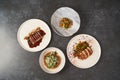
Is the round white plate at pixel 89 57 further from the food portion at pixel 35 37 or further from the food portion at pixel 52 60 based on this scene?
the food portion at pixel 35 37

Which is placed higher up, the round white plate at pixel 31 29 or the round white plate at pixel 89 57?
the round white plate at pixel 31 29

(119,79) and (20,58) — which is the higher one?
(20,58)

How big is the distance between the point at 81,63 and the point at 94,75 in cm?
12

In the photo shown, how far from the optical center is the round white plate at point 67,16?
168 centimetres

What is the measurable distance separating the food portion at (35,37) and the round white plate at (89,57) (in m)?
0.20

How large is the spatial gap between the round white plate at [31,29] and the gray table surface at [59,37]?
0.03 meters

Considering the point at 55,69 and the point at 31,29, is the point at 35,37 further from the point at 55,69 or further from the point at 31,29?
the point at 55,69

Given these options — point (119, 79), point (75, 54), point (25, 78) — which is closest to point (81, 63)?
point (75, 54)

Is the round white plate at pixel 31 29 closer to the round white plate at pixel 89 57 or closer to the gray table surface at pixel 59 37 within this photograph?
the gray table surface at pixel 59 37

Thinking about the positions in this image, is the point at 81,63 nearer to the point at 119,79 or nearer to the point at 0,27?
the point at 119,79

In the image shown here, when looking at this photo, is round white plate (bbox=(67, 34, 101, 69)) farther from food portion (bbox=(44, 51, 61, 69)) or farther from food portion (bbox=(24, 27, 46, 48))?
food portion (bbox=(24, 27, 46, 48))

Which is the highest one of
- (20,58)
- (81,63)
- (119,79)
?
(20,58)

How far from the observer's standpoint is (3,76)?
166cm

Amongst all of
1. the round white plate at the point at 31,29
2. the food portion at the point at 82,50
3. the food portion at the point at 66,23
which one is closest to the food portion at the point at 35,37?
the round white plate at the point at 31,29
